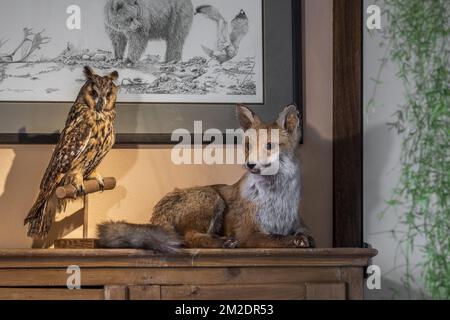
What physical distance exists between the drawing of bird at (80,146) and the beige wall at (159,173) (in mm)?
194

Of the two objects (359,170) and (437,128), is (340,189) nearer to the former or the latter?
(359,170)

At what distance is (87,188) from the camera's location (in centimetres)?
186

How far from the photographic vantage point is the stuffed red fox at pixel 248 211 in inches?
69.6

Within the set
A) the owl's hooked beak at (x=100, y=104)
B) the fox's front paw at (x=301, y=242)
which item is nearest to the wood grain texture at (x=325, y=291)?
the fox's front paw at (x=301, y=242)

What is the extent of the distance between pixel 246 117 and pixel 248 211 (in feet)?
0.87

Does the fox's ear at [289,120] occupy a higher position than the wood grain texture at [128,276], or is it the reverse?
the fox's ear at [289,120]

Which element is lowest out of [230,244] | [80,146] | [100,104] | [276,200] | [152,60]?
Answer: [230,244]

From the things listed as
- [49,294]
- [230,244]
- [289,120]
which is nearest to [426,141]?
[289,120]

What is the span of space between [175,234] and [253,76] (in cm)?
65

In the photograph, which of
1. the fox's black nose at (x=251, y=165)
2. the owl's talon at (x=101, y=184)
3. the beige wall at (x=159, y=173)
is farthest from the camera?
the beige wall at (x=159, y=173)

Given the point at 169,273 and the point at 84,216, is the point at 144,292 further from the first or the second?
the point at 84,216

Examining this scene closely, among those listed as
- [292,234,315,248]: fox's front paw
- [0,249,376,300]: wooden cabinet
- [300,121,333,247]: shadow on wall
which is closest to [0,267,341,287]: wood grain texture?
[0,249,376,300]: wooden cabinet

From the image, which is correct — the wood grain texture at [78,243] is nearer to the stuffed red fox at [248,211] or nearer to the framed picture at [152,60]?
the stuffed red fox at [248,211]
